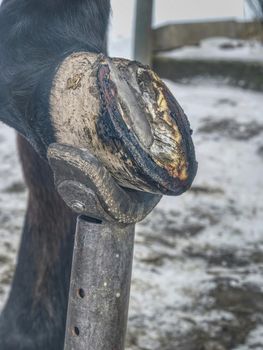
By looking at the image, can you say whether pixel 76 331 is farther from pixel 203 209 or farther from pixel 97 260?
pixel 203 209

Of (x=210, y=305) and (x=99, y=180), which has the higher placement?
(x=99, y=180)

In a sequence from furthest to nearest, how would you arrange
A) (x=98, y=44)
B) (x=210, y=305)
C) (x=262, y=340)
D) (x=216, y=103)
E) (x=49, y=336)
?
(x=216, y=103) → (x=210, y=305) → (x=262, y=340) → (x=49, y=336) → (x=98, y=44)

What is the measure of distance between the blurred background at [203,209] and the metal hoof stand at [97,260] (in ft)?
1.10

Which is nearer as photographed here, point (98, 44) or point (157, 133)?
point (157, 133)

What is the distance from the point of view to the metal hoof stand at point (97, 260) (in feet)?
2.36

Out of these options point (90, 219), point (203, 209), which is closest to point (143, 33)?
point (203, 209)

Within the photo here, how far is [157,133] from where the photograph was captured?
26.5 inches

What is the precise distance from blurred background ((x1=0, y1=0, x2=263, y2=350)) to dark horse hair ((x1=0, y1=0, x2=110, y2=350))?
23cm

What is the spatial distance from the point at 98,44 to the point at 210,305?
94 cm

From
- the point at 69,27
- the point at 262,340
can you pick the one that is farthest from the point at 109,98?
the point at 262,340

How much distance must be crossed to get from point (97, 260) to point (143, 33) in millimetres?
2757

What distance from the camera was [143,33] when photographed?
3.43 metres

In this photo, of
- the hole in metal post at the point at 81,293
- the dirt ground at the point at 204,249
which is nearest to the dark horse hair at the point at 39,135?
the hole in metal post at the point at 81,293

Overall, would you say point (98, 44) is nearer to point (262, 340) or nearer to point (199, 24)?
point (262, 340)
